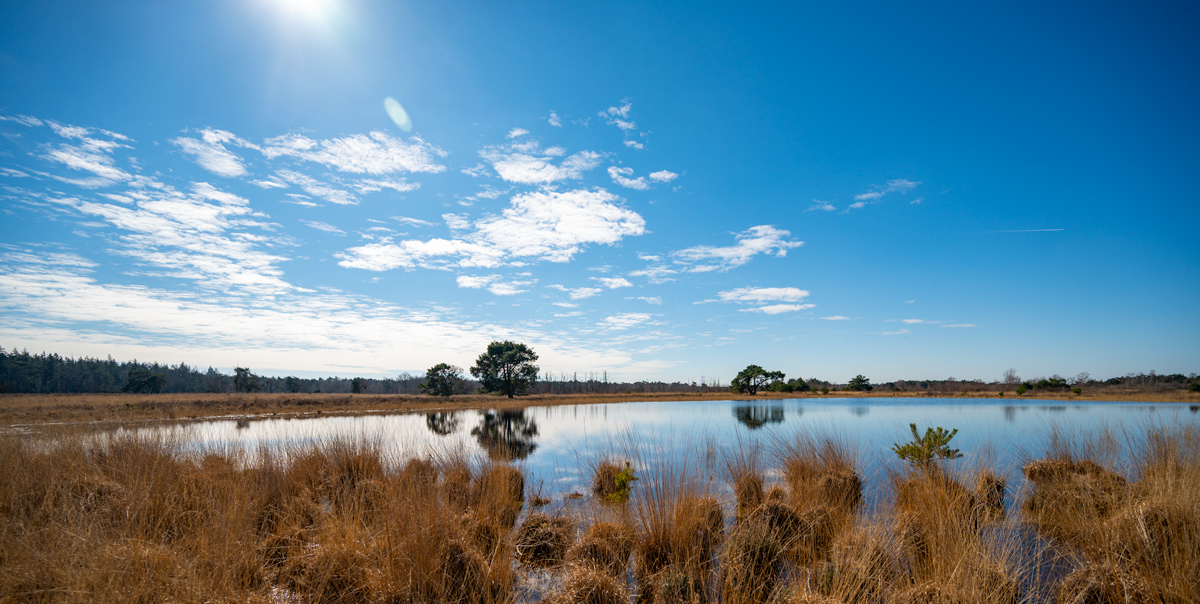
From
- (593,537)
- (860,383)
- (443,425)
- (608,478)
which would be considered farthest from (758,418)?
(860,383)

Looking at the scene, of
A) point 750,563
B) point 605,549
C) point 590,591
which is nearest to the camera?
point 590,591

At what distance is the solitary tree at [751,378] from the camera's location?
2916 inches

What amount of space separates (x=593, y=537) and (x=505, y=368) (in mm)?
55768

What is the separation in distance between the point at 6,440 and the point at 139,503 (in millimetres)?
4360

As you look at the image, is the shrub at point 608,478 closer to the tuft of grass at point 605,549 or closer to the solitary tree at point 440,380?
the tuft of grass at point 605,549

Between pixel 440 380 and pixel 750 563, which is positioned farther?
pixel 440 380

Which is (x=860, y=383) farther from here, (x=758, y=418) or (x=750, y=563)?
(x=750, y=563)

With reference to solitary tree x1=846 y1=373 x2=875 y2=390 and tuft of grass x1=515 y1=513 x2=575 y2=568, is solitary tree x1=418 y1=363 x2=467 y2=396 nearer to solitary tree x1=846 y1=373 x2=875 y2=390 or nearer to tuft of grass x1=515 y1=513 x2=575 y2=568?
tuft of grass x1=515 y1=513 x2=575 y2=568

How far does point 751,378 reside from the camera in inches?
2933

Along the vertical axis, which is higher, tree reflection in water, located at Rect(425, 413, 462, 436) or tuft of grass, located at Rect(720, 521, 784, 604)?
tuft of grass, located at Rect(720, 521, 784, 604)

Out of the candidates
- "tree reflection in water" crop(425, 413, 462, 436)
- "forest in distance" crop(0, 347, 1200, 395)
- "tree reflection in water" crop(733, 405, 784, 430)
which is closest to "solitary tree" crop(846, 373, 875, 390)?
"forest in distance" crop(0, 347, 1200, 395)

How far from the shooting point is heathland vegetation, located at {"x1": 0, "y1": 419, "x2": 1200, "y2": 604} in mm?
4109

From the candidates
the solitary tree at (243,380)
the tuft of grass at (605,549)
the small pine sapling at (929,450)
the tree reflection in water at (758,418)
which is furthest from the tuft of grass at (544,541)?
the solitary tree at (243,380)

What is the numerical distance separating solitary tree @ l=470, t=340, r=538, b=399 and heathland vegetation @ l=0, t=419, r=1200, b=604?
5153 cm
